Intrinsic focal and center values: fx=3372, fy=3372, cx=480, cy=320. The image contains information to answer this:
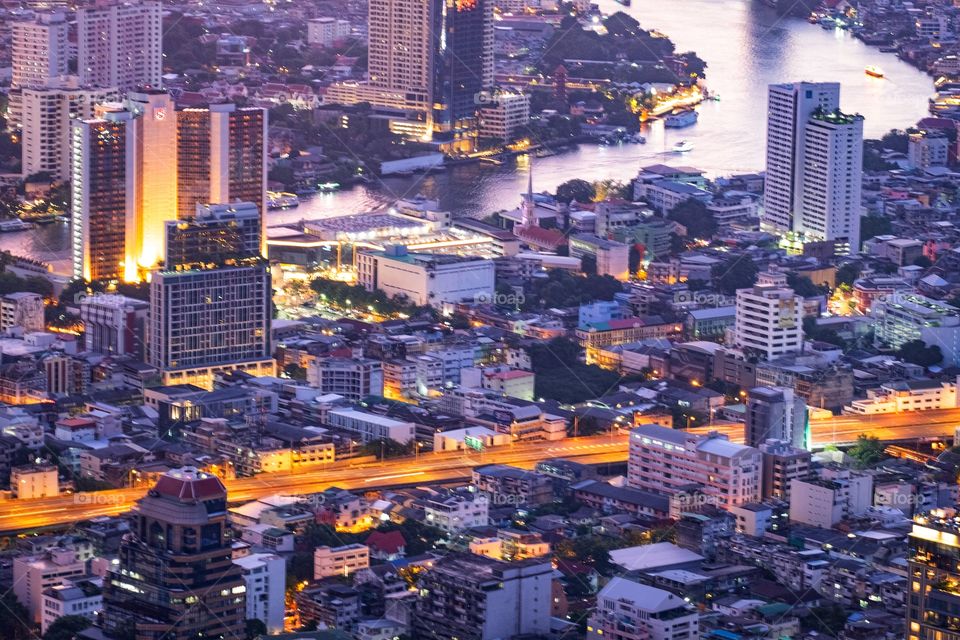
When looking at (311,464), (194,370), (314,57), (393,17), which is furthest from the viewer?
(314,57)

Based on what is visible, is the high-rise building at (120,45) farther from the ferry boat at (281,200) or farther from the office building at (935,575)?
the office building at (935,575)

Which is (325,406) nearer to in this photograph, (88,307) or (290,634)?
(88,307)

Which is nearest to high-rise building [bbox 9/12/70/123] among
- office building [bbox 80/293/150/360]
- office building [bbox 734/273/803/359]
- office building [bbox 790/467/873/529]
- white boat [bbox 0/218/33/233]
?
white boat [bbox 0/218/33/233]

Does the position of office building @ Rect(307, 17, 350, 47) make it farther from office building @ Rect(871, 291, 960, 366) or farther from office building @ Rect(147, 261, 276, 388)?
office building @ Rect(147, 261, 276, 388)

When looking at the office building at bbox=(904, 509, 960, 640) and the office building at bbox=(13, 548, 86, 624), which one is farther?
the office building at bbox=(13, 548, 86, 624)

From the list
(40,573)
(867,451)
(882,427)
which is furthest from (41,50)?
(40,573)

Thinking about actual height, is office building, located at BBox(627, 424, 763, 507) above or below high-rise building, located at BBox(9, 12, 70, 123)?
below

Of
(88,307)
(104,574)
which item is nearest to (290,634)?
(104,574)
